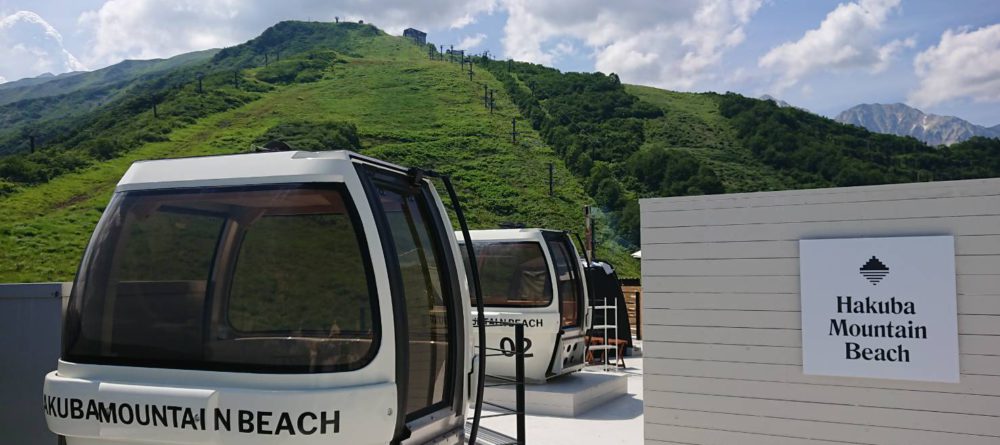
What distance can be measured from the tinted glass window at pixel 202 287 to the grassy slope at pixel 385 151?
116ft

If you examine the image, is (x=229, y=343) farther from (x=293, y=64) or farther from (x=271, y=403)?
(x=293, y=64)

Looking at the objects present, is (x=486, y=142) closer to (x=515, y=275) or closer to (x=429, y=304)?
(x=515, y=275)

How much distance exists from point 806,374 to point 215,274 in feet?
12.6

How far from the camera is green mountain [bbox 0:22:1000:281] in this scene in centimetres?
4678

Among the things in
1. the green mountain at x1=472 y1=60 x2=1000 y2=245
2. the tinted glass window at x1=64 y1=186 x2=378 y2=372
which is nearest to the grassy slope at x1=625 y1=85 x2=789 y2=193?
the green mountain at x1=472 y1=60 x2=1000 y2=245

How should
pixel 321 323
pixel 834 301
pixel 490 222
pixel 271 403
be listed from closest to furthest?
pixel 271 403
pixel 321 323
pixel 834 301
pixel 490 222

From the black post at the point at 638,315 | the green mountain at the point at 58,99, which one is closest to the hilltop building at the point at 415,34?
the green mountain at the point at 58,99

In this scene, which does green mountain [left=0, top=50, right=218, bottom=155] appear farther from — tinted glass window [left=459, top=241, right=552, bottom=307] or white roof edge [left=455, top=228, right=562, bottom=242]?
tinted glass window [left=459, top=241, right=552, bottom=307]

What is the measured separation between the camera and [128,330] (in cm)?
330

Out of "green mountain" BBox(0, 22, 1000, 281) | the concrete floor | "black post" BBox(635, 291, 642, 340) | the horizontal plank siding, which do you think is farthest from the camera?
"green mountain" BBox(0, 22, 1000, 281)

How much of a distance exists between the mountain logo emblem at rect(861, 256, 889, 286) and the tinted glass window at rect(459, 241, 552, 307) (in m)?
4.85

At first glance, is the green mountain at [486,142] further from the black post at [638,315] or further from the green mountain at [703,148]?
the black post at [638,315]

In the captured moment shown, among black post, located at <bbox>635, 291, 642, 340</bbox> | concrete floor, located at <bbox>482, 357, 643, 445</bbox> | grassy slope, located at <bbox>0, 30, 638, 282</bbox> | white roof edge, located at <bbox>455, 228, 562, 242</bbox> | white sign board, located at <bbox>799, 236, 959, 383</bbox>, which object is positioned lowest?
concrete floor, located at <bbox>482, 357, 643, 445</bbox>

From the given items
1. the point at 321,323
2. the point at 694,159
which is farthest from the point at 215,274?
the point at 694,159
